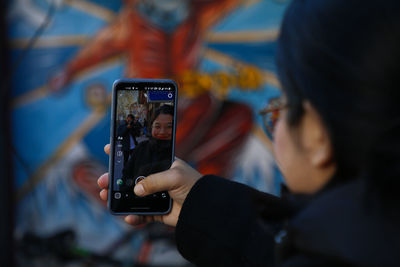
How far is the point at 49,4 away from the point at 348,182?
339cm

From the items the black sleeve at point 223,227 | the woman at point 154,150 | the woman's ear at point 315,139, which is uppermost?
the woman's ear at point 315,139

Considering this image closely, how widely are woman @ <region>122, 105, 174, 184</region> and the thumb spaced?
0.10 ft

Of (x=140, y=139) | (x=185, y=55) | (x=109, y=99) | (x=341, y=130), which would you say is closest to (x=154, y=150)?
(x=140, y=139)

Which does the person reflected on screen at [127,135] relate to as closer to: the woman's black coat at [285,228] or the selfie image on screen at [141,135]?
the selfie image on screen at [141,135]

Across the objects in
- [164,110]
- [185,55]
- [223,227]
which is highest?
[185,55]

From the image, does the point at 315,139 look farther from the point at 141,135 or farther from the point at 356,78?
the point at 141,135

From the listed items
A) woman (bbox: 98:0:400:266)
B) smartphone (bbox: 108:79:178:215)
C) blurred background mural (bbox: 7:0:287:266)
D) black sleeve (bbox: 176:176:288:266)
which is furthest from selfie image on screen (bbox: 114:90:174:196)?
blurred background mural (bbox: 7:0:287:266)

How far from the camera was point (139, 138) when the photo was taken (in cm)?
138

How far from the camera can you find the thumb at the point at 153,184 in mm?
1362

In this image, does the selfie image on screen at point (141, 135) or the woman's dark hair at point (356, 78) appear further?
the selfie image on screen at point (141, 135)

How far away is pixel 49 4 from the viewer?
3.74 m

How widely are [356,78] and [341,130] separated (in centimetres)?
9

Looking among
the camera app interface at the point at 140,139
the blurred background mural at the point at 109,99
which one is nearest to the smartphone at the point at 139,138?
the camera app interface at the point at 140,139

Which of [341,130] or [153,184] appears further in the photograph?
[153,184]
